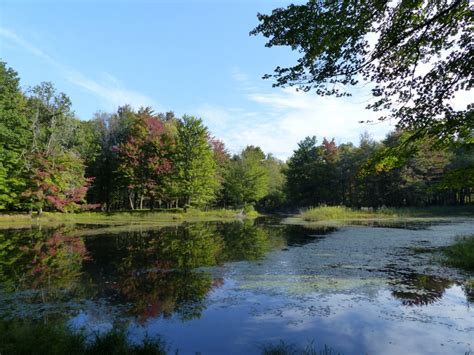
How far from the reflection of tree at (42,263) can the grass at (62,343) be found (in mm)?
3393

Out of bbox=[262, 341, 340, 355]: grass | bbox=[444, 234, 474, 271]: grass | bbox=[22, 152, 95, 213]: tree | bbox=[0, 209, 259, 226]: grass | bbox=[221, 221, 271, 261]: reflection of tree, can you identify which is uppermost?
bbox=[22, 152, 95, 213]: tree

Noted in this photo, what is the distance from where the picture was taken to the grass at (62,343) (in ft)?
14.6

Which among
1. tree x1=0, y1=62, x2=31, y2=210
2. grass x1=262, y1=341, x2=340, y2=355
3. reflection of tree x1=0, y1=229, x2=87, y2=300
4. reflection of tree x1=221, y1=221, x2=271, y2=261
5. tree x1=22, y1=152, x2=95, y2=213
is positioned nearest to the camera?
grass x1=262, y1=341, x2=340, y2=355

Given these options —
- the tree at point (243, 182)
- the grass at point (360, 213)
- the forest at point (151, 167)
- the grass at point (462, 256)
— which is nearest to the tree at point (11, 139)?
the forest at point (151, 167)

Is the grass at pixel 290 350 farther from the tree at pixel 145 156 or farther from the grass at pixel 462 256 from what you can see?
the tree at pixel 145 156

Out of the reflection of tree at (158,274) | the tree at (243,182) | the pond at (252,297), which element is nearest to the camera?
the pond at (252,297)

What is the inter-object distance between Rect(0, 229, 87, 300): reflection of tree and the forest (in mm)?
13840

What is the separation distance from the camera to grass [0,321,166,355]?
4.45m

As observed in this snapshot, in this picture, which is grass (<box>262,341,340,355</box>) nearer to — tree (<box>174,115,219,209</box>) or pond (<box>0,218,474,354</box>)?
pond (<box>0,218,474,354</box>)

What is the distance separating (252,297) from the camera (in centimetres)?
827

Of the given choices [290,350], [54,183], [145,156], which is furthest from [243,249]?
[145,156]

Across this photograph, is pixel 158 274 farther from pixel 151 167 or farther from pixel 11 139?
pixel 151 167

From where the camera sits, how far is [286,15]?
4.99 m

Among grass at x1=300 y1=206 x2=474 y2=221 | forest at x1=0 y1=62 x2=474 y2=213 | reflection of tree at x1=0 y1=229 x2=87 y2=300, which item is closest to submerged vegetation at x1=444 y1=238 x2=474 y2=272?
forest at x1=0 y1=62 x2=474 y2=213
